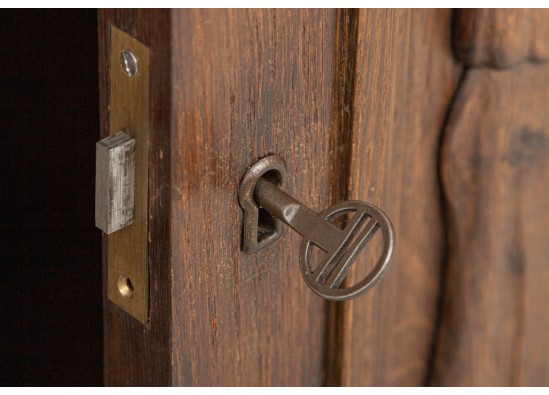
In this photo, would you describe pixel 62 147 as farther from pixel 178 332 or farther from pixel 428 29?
pixel 428 29

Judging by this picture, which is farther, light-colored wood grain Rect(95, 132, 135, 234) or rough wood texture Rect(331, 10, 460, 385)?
rough wood texture Rect(331, 10, 460, 385)

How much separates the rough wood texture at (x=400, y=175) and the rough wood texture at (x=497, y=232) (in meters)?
0.02

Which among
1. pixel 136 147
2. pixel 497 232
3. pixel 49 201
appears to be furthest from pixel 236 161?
pixel 497 232

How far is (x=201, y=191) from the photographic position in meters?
0.59

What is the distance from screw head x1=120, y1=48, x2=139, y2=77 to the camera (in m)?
0.56

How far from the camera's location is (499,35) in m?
0.72

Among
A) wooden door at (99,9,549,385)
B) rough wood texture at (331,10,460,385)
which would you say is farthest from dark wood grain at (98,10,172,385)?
rough wood texture at (331,10,460,385)

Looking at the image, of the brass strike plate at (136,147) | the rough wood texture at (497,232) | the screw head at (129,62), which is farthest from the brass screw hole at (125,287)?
the rough wood texture at (497,232)

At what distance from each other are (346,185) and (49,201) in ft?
0.72

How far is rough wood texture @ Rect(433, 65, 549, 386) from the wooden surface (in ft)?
0.94

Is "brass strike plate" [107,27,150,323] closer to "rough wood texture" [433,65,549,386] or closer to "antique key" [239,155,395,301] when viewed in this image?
"antique key" [239,155,395,301]
